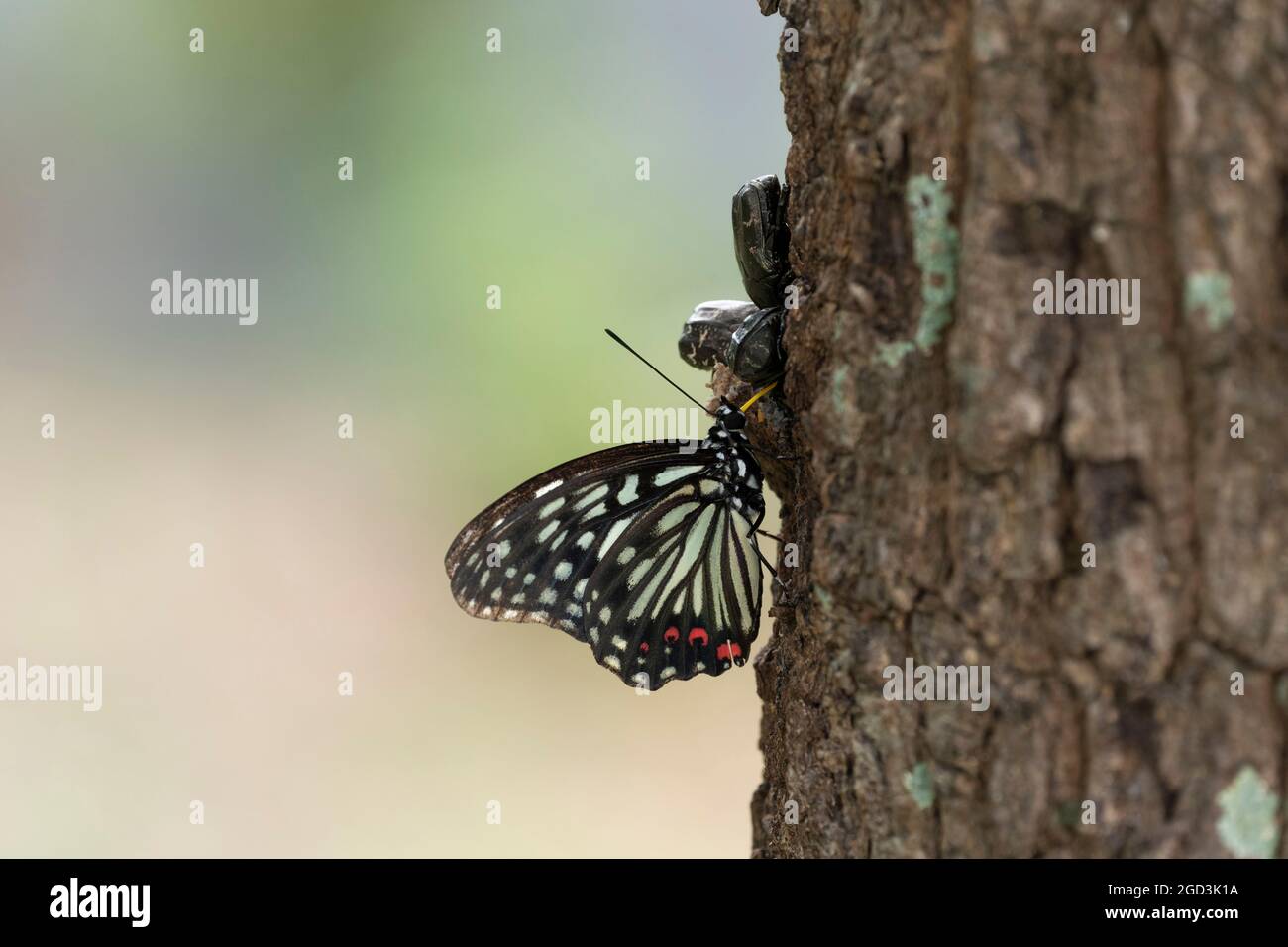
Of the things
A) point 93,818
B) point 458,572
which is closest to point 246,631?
point 93,818

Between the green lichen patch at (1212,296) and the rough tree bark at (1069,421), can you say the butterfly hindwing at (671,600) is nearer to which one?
the rough tree bark at (1069,421)

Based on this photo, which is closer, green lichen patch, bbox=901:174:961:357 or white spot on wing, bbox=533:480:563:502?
green lichen patch, bbox=901:174:961:357

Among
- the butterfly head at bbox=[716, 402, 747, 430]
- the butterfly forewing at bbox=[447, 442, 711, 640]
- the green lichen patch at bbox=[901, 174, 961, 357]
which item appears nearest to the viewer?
the green lichen patch at bbox=[901, 174, 961, 357]

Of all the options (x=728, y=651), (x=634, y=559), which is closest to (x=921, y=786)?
(x=728, y=651)

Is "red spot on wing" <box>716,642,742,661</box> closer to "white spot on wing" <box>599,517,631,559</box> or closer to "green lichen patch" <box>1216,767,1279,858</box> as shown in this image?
"white spot on wing" <box>599,517,631,559</box>

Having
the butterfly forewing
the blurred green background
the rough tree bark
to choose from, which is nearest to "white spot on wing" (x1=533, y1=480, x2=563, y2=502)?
the butterfly forewing
